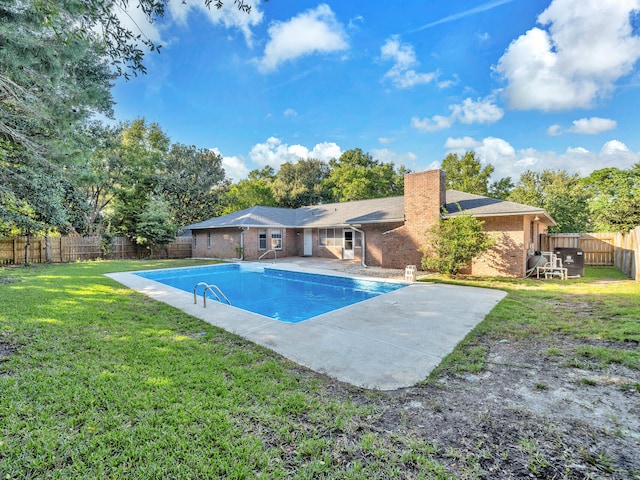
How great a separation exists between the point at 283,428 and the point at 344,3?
1225 cm

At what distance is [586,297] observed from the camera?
799 cm

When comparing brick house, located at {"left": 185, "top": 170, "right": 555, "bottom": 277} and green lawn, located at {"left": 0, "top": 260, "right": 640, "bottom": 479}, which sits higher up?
brick house, located at {"left": 185, "top": 170, "right": 555, "bottom": 277}

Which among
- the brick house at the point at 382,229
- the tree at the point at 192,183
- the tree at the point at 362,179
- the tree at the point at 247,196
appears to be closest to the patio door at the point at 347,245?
the brick house at the point at 382,229

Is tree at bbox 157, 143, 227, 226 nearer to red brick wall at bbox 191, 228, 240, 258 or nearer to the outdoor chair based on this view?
red brick wall at bbox 191, 228, 240, 258

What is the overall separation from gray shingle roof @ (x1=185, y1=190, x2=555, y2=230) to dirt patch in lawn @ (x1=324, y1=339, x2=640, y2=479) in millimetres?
9121

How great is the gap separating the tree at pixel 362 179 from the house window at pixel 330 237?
12.8 m

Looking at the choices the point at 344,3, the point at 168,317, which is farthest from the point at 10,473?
the point at 344,3


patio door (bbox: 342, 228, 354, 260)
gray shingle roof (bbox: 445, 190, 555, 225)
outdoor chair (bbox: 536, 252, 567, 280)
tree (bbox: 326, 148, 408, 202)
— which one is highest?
tree (bbox: 326, 148, 408, 202)

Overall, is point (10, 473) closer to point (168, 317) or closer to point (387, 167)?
point (168, 317)

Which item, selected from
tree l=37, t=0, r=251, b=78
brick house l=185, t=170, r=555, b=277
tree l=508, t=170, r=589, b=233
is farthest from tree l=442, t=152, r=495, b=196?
tree l=37, t=0, r=251, b=78

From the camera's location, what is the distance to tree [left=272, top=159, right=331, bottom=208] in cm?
3459

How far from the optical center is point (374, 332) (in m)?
5.48

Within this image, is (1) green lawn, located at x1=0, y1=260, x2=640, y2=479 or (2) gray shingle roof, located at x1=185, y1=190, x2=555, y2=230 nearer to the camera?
(1) green lawn, located at x1=0, y1=260, x2=640, y2=479

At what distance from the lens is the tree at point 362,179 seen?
32.1 metres
